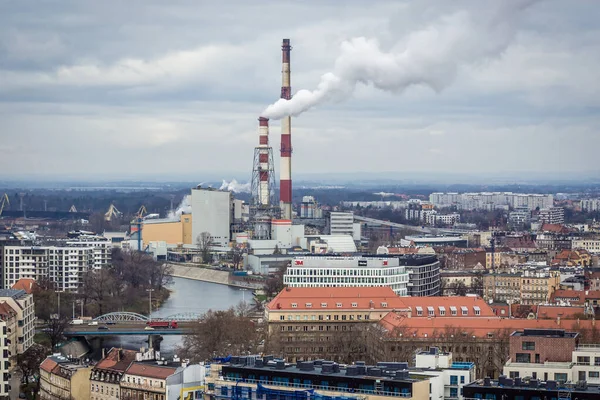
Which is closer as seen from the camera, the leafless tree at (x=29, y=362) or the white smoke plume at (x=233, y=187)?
the leafless tree at (x=29, y=362)

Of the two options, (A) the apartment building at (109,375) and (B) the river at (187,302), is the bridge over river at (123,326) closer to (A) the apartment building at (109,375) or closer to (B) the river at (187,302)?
(B) the river at (187,302)

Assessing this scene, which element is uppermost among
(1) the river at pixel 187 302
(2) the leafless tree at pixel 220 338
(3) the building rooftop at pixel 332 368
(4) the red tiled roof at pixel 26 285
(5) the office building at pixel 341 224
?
(5) the office building at pixel 341 224

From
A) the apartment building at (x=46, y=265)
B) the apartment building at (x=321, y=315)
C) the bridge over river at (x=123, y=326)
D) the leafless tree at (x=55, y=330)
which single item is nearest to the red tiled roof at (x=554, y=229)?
the apartment building at (x=46, y=265)

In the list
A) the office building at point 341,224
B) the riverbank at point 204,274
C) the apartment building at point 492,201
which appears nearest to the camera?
the riverbank at point 204,274

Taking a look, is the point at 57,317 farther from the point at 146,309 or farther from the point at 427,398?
the point at 427,398

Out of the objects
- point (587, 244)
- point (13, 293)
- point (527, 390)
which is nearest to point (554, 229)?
point (587, 244)

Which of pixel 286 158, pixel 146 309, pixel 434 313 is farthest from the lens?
pixel 286 158

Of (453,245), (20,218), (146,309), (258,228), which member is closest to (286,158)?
(258,228)
